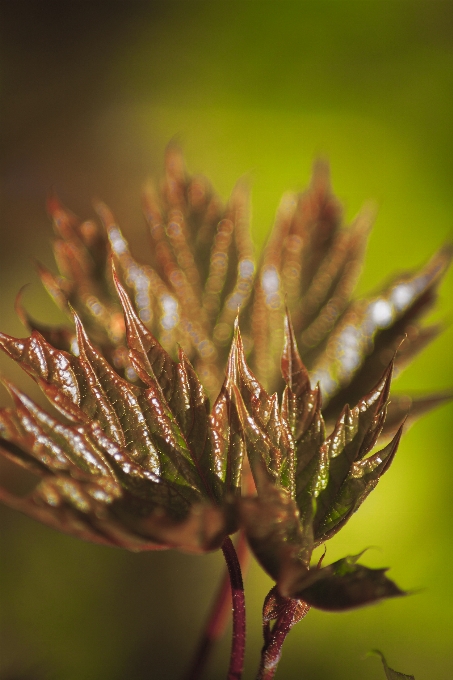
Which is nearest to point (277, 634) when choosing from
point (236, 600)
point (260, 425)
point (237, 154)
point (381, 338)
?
point (236, 600)

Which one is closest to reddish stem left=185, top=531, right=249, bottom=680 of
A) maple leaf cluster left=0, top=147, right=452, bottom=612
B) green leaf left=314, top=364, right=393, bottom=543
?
maple leaf cluster left=0, top=147, right=452, bottom=612

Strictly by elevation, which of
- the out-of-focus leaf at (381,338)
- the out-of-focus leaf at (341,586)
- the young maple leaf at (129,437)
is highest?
the out-of-focus leaf at (381,338)

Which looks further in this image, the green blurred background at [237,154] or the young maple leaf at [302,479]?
the green blurred background at [237,154]

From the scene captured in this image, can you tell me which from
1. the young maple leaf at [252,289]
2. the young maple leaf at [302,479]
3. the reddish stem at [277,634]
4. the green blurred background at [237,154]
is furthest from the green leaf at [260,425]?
the green blurred background at [237,154]

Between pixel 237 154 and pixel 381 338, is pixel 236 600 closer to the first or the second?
pixel 381 338

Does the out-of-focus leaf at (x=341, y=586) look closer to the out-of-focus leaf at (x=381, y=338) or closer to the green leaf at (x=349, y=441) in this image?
the green leaf at (x=349, y=441)

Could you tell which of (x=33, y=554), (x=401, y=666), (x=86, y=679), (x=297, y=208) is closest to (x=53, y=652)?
(x=86, y=679)
